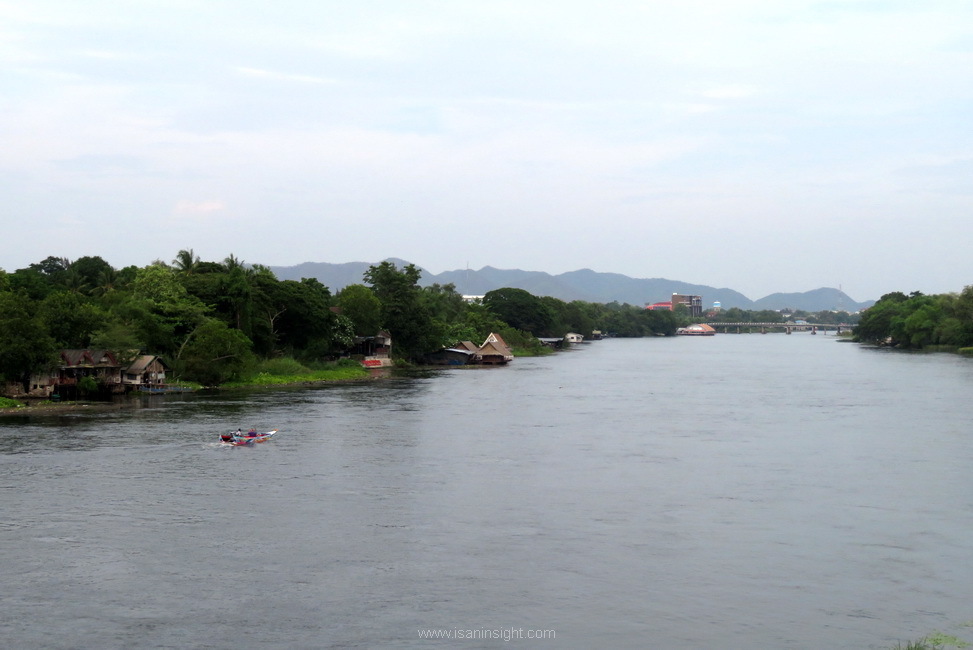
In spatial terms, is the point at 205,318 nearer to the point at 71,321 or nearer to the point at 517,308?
the point at 71,321

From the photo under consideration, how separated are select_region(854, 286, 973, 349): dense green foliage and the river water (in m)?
56.7

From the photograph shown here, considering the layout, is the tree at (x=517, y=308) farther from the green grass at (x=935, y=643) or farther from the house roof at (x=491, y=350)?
the green grass at (x=935, y=643)

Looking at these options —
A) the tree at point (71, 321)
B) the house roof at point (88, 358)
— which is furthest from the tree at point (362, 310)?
the house roof at point (88, 358)

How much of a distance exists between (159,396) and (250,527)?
24950mm

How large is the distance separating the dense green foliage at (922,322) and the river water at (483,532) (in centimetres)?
5667

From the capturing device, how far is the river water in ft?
41.8

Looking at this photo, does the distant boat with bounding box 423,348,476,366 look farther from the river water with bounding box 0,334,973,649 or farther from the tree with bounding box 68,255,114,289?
the river water with bounding box 0,334,973,649

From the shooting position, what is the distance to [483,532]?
17.2 meters

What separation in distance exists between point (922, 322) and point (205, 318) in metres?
72.5

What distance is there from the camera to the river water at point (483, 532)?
12.8m

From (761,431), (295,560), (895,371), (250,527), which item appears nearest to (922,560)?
(295,560)

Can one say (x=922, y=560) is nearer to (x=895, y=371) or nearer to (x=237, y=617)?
(x=237, y=617)

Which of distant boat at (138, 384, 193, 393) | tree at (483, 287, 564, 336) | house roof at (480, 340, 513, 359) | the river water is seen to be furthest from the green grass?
tree at (483, 287, 564, 336)

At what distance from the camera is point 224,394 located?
41.5 meters
